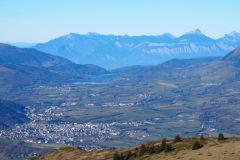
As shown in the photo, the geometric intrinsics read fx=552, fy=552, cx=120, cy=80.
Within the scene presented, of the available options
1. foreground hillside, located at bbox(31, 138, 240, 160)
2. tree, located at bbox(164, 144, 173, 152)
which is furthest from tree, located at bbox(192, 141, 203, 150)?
tree, located at bbox(164, 144, 173, 152)

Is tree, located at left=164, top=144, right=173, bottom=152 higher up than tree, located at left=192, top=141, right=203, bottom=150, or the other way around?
tree, located at left=192, top=141, right=203, bottom=150

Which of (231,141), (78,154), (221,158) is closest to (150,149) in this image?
(231,141)

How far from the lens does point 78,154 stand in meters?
142

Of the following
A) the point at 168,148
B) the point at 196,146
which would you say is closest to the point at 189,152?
the point at 196,146

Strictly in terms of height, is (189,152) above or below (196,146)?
below

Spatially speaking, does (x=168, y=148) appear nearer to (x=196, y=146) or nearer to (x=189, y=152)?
A: (x=196, y=146)

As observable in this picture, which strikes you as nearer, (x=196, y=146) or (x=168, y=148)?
(x=196, y=146)

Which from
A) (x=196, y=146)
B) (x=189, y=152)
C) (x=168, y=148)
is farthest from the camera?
(x=168, y=148)

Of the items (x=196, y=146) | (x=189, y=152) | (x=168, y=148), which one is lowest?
(x=168, y=148)

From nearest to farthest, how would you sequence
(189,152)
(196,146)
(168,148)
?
1. (189,152)
2. (196,146)
3. (168,148)

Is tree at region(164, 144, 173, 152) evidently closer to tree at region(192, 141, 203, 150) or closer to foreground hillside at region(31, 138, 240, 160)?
foreground hillside at region(31, 138, 240, 160)

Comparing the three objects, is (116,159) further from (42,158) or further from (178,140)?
(42,158)

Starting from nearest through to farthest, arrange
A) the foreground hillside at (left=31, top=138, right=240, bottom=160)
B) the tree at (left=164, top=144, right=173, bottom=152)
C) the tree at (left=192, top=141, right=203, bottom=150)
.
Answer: the foreground hillside at (left=31, top=138, right=240, bottom=160)
the tree at (left=192, top=141, right=203, bottom=150)
the tree at (left=164, top=144, right=173, bottom=152)

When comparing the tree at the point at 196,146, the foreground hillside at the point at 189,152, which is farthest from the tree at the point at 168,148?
the tree at the point at 196,146
